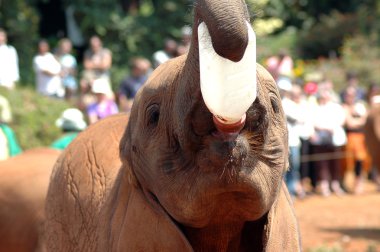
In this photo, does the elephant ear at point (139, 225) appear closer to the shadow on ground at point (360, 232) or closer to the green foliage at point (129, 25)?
the shadow on ground at point (360, 232)

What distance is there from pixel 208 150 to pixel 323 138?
1457 cm

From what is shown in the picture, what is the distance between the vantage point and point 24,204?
815cm

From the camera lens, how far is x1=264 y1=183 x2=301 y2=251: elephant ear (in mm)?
4145

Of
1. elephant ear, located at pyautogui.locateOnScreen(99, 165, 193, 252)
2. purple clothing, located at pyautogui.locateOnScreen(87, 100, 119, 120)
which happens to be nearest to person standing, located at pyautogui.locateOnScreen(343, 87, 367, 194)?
purple clothing, located at pyautogui.locateOnScreen(87, 100, 119, 120)

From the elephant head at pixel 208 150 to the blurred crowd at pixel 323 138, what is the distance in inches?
475

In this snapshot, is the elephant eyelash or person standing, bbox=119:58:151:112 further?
person standing, bbox=119:58:151:112

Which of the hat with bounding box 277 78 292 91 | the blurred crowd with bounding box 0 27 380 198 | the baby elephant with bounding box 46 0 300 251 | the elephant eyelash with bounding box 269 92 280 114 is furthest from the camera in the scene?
the blurred crowd with bounding box 0 27 380 198

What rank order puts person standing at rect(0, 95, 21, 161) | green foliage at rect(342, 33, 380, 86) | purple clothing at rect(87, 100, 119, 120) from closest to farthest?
person standing at rect(0, 95, 21, 161) → purple clothing at rect(87, 100, 119, 120) → green foliage at rect(342, 33, 380, 86)

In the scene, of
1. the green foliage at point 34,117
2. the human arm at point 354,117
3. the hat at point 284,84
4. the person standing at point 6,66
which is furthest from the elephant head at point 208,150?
the human arm at point 354,117

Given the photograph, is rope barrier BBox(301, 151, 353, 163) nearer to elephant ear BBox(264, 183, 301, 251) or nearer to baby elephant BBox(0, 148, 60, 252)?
baby elephant BBox(0, 148, 60, 252)

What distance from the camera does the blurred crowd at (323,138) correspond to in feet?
55.4

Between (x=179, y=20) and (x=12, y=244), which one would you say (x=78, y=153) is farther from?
(x=179, y=20)

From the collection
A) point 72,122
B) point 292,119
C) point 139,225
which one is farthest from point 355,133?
point 139,225

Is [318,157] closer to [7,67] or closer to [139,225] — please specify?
[7,67]
